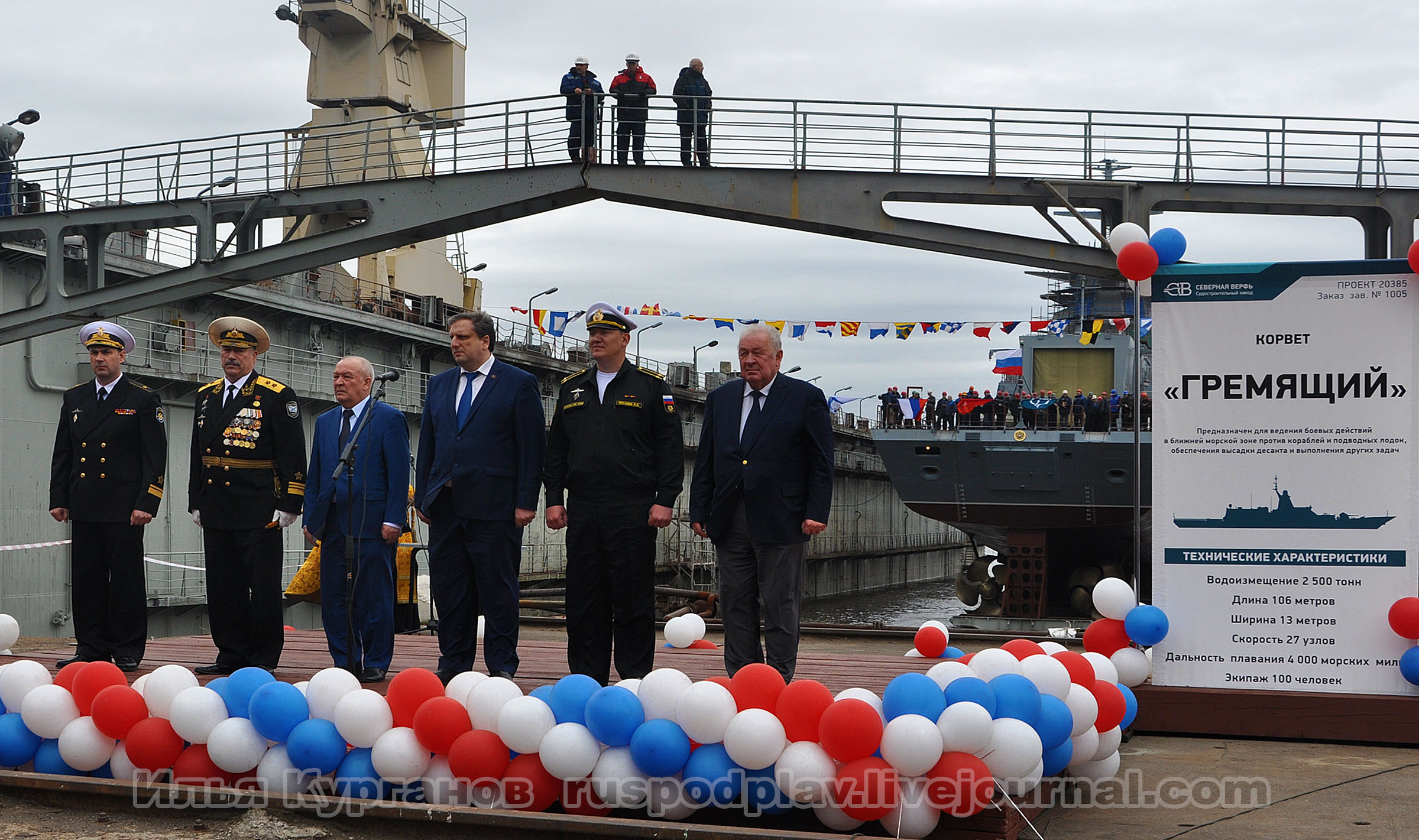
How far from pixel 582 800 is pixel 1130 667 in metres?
3.09

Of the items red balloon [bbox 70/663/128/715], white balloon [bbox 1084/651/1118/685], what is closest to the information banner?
white balloon [bbox 1084/651/1118/685]

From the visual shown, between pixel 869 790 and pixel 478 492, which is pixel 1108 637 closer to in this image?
pixel 869 790

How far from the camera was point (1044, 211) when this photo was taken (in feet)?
47.1

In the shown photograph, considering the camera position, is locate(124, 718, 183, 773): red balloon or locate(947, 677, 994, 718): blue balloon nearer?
locate(947, 677, 994, 718): blue balloon

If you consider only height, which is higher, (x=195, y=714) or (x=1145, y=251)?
(x=1145, y=251)

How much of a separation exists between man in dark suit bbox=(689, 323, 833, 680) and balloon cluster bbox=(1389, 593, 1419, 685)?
2.60 metres

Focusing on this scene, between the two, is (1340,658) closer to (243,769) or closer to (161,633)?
→ (243,769)

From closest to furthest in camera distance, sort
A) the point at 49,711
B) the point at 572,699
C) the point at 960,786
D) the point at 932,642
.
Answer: the point at 960,786 < the point at 572,699 < the point at 49,711 < the point at 932,642

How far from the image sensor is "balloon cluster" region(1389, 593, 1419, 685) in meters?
5.53

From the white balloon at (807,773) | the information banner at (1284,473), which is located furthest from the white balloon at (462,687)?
the information banner at (1284,473)

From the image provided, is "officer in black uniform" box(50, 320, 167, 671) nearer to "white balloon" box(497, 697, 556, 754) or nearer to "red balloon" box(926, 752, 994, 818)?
"white balloon" box(497, 697, 556, 754)

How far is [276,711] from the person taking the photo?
166 inches

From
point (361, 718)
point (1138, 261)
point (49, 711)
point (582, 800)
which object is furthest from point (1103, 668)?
point (49, 711)

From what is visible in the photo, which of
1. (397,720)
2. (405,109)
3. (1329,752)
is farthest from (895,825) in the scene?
(405,109)
